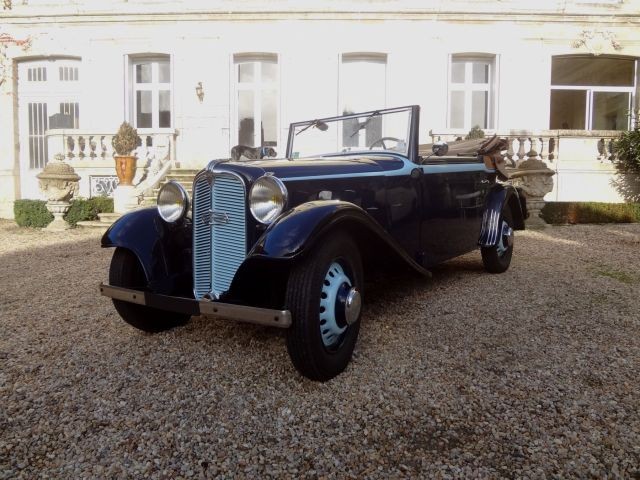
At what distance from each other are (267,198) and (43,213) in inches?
308

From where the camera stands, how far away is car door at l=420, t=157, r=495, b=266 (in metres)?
3.66

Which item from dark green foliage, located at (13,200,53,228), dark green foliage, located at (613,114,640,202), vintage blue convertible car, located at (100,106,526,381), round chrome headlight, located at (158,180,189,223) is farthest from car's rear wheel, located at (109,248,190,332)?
dark green foliage, located at (613,114,640,202)

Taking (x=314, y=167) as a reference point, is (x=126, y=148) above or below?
above

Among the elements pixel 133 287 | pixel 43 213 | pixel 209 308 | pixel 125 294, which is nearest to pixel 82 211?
pixel 43 213

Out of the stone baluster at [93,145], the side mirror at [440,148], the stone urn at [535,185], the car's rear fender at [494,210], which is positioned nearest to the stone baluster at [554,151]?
the stone urn at [535,185]

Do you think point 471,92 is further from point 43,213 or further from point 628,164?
point 43,213

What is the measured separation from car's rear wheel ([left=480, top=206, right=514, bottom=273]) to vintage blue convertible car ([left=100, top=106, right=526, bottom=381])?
936 millimetres

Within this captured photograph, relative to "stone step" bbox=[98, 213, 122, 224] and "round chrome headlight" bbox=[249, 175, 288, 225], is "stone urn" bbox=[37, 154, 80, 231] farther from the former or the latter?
"round chrome headlight" bbox=[249, 175, 288, 225]

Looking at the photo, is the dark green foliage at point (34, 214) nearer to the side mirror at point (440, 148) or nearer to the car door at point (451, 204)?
the car door at point (451, 204)

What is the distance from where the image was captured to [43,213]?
347 inches

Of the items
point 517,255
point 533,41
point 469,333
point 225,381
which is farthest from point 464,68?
point 225,381

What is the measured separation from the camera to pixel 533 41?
1198cm

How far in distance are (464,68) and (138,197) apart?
8375 mm

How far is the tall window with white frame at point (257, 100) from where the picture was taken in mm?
12266
